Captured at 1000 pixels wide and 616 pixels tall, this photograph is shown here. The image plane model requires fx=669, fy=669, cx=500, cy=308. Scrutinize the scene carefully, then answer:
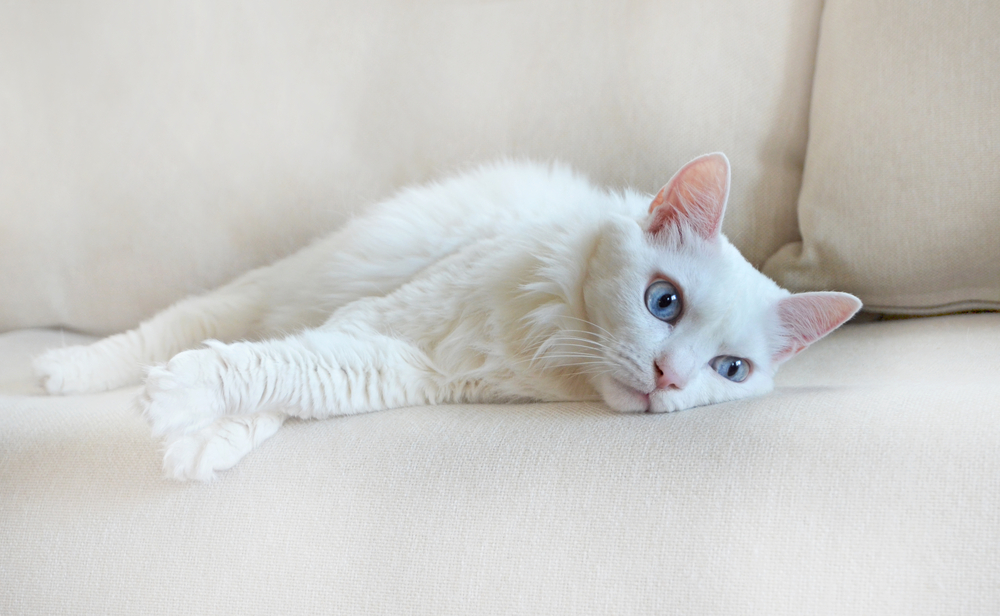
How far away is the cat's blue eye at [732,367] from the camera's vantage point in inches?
49.2

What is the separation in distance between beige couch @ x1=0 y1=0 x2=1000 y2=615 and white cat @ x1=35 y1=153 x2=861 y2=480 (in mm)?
76

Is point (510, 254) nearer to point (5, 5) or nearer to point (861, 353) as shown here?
point (861, 353)

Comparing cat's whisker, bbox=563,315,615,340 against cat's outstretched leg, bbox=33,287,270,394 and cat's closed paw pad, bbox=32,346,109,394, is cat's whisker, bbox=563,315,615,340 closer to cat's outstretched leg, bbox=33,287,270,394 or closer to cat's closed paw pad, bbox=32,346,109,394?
cat's outstretched leg, bbox=33,287,270,394

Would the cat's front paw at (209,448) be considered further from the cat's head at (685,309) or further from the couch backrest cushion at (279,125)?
the couch backrest cushion at (279,125)

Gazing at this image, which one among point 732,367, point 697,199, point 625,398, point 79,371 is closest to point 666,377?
point 625,398

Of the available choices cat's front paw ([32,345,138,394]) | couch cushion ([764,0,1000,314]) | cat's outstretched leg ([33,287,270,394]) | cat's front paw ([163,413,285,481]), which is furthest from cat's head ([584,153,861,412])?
cat's front paw ([32,345,138,394])

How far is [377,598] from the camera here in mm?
959

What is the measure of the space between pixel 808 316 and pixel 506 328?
0.58 m

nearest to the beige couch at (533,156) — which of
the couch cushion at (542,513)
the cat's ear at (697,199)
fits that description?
the couch cushion at (542,513)

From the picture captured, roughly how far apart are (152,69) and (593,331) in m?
1.49

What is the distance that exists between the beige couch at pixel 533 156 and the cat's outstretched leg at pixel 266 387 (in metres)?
0.05

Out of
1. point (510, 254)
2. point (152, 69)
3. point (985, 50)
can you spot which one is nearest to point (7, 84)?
point (152, 69)

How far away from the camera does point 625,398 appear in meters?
1.16

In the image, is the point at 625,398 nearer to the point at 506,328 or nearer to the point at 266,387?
the point at 506,328
